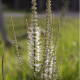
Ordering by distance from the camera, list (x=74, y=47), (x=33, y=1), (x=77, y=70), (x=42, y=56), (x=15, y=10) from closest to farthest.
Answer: (x=33, y=1) → (x=42, y=56) → (x=77, y=70) → (x=74, y=47) → (x=15, y=10)

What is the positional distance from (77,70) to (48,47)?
198 centimetres

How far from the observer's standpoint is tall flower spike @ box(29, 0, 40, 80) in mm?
1215

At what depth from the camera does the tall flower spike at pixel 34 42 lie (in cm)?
121

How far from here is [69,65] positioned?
3.39 meters

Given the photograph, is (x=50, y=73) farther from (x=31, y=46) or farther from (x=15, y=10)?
(x=15, y=10)

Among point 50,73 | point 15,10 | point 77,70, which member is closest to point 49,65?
point 50,73

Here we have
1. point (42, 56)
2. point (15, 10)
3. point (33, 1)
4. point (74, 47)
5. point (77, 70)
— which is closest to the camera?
point (33, 1)

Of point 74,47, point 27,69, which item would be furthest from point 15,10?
point 27,69

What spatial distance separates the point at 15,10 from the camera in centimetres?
2048

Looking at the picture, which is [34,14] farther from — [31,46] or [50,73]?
[50,73]

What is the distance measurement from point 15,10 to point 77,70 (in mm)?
17651

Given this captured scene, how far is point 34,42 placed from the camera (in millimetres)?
1266

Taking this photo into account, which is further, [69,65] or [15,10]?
[15,10]

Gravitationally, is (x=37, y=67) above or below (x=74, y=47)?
above
